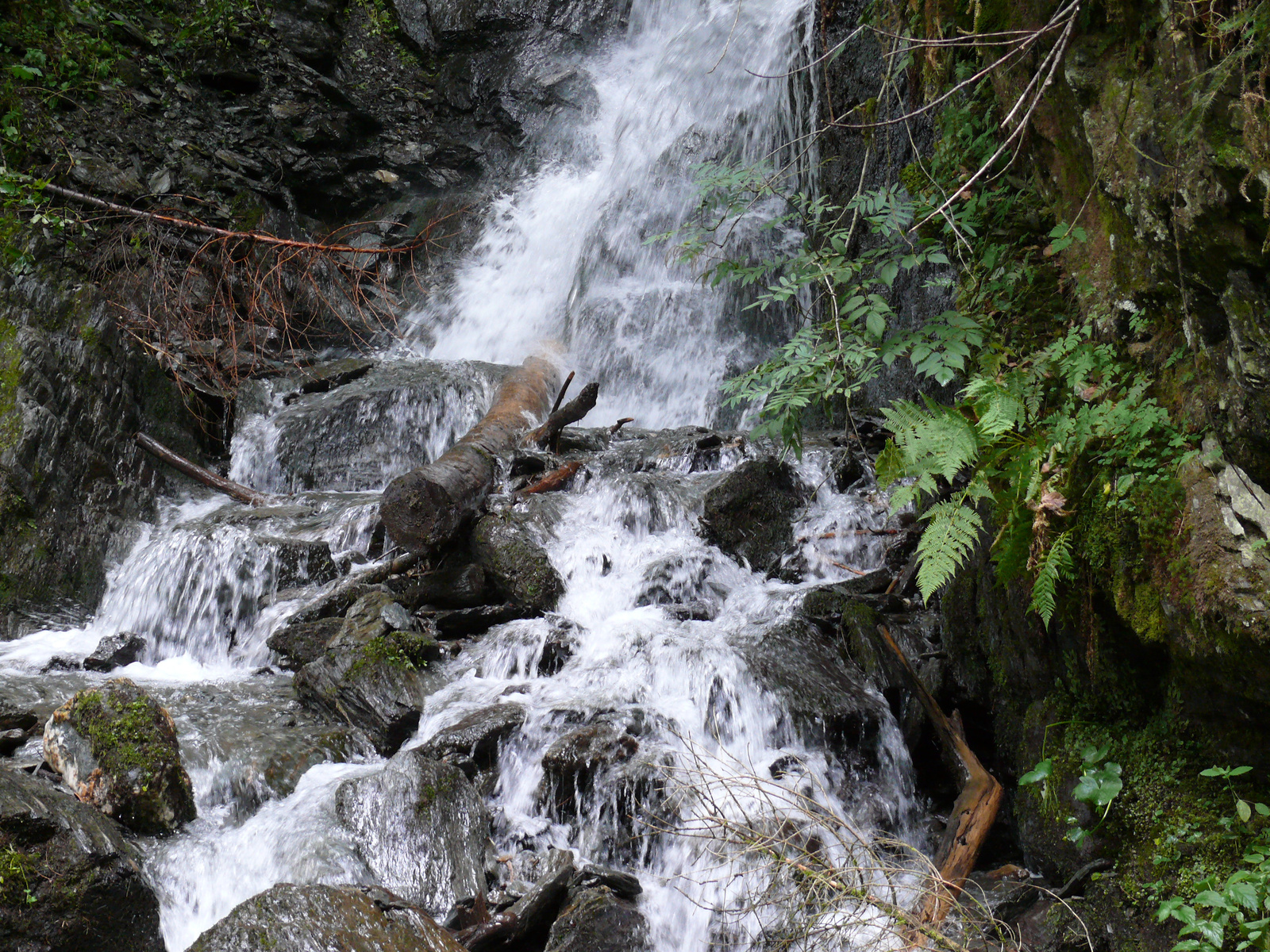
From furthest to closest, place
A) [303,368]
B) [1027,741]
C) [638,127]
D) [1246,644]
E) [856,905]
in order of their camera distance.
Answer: [638,127]
[303,368]
[1027,741]
[856,905]
[1246,644]

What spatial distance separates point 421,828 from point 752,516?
354 centimetres

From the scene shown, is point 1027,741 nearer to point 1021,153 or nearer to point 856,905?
point 856,905

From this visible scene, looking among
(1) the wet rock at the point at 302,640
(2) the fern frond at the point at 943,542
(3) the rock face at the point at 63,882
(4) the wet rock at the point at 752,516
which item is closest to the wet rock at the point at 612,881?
(3) the rock face at the point at 63,882

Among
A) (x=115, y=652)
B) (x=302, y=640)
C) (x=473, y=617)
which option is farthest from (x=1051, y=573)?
(x=115, y=652)

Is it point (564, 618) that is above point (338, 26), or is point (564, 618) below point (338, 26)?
below

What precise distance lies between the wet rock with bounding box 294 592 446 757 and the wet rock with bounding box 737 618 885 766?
186 centimetres

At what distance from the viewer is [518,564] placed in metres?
5.95

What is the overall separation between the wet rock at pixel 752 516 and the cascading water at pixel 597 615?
136 mm

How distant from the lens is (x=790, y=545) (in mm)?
6410

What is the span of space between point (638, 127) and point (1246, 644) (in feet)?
42.5

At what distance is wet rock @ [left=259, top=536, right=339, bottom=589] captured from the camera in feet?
21.3

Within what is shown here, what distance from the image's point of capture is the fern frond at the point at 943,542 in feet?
9.88

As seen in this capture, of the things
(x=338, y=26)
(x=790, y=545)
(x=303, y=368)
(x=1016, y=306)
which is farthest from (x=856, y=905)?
(x=338, y=26)

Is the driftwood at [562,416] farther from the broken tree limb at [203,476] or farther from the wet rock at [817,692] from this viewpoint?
the wet rock at [817,692]
